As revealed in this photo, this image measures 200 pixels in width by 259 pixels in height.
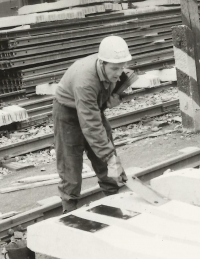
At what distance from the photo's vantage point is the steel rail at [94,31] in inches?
482

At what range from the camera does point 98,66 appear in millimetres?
4727

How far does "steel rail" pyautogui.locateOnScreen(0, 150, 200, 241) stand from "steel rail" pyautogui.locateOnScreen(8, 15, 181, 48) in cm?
611

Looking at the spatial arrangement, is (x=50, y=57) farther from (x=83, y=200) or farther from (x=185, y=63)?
(x=83, y=200)

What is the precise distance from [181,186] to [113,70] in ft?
3.59

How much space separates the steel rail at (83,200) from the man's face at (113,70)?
1692mm

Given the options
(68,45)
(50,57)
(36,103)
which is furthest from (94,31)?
(36,103)

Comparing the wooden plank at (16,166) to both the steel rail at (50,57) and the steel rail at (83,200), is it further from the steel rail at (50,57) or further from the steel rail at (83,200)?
the steel rail at (50,57)

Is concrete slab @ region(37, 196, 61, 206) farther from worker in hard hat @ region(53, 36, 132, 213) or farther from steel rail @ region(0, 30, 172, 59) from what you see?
steel rail @ region(0, 30, 172, 59)

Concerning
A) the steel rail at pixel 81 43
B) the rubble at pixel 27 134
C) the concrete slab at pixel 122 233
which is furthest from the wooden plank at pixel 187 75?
the concrete slab at pixel 122 233

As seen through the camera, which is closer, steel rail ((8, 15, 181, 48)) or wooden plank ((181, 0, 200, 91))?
wooden plank ((181, 0, 200, 91))

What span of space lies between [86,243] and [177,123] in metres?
6.52

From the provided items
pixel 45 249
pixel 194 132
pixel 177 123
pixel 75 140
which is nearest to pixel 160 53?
pixel 177 123

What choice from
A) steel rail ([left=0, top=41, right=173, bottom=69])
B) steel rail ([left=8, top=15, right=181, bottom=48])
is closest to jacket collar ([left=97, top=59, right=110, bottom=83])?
steel rail ([left=0, top=41, right=173, bottom=69])

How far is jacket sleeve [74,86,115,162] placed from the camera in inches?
181
